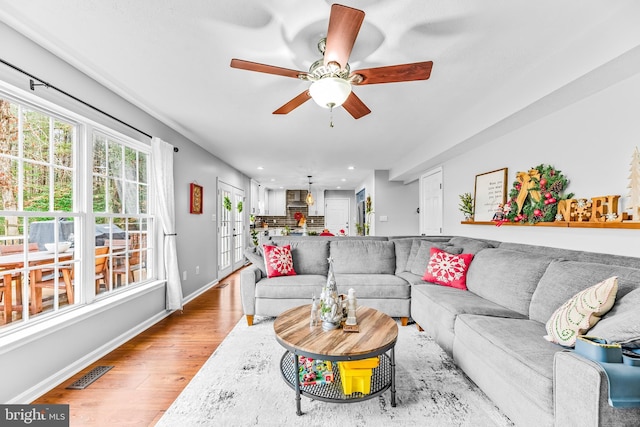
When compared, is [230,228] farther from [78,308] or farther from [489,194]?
[489,194]

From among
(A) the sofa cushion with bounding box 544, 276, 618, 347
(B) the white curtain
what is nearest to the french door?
Result: (B) the white curtain

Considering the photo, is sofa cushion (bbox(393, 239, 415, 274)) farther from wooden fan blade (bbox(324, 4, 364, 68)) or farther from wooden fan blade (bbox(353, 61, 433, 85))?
wooden fan blade (bbox(324, 4, 364, 68))

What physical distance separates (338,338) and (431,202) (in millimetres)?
4205

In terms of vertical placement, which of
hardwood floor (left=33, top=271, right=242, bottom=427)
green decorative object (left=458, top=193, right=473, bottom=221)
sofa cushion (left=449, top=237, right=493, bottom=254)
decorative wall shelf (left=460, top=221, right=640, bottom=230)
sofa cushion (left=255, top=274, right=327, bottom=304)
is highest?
green decorative object (left=458, top=193, right=473, bottom=221)

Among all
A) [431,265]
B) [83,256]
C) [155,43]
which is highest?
[155,43]

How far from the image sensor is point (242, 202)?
7.22 m

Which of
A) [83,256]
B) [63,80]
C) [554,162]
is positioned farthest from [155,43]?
[554,162]

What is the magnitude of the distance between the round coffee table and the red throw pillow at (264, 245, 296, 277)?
1.36m

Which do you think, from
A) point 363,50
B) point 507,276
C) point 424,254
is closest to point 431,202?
point 424,254

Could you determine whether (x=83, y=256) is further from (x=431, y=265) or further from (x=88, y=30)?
(x=431, y=265)

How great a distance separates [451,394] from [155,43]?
310cm

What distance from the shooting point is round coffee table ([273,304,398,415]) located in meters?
1.63

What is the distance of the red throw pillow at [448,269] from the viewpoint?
2.97 metres

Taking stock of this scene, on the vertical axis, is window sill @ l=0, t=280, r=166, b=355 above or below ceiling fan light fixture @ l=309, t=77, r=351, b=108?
below
